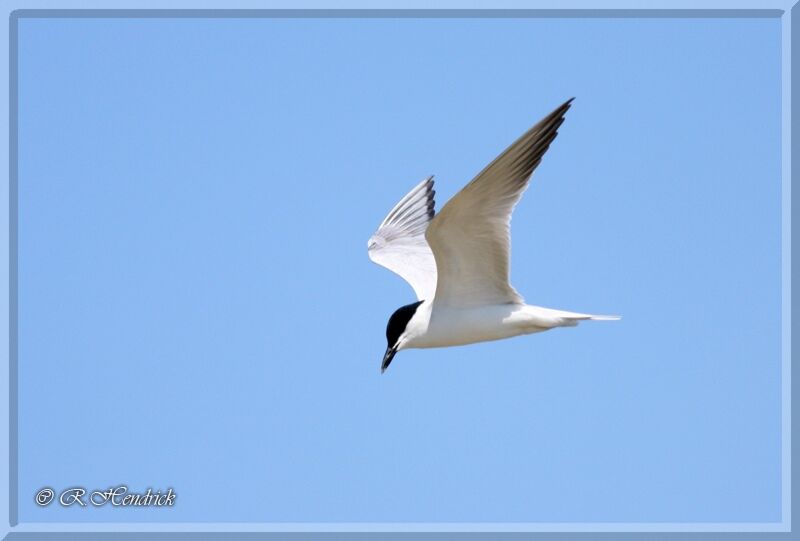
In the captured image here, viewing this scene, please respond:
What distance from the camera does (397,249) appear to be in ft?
41.0

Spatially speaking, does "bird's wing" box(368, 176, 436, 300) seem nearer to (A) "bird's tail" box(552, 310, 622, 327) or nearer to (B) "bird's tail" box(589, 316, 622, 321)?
(A) "bird's tail" box(552, 310, 622, 327)

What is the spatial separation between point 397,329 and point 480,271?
77 cm

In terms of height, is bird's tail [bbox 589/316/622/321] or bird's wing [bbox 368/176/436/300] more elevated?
bird's wing [bbox 368/176/436/300]

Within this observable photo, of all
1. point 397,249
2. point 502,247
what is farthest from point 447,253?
point 397,249

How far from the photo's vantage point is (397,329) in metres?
10.7

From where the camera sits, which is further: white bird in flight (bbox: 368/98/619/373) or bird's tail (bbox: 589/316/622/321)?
bird's tail (bbox: 589/316/622/321)

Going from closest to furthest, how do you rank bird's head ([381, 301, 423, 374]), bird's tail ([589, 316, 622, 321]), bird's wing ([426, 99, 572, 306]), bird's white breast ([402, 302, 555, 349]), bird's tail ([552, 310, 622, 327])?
bird's wing ([426, 99, 572, 306])
bird's tail ([589, 316, 622, 321])
bird's tail ([552, 310, 622, 327])
bird's white breast ([402, 302, 555, 349])
bird's head ([381, 301, 423, 374])

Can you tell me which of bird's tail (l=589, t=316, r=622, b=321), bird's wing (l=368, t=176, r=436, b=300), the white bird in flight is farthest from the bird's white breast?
bird's wing (l=368, t=176, r=436, b=300)

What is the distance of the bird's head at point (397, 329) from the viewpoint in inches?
421

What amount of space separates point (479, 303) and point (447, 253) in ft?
1.45

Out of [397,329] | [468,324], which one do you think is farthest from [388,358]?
[468,324]

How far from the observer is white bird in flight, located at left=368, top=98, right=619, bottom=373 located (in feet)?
31.5

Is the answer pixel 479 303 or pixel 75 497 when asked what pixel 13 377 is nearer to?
pixel 75 497

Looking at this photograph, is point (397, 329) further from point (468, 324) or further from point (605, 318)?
point (605, 318)
